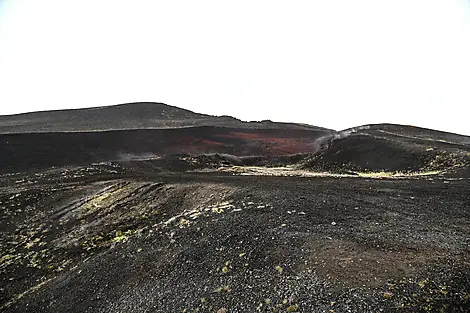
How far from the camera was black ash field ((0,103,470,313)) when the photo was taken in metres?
6.02

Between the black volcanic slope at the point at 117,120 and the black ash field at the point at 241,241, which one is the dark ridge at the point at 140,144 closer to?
the black volcanic slope at the point at 117,120

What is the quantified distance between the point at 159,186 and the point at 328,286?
1023 cm

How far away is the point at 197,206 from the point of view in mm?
11625

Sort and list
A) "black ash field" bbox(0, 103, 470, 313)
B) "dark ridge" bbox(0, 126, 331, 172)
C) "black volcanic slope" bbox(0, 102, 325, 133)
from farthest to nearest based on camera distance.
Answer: "black volcanic slope" bbox(0, 102, 325, 133) → "dark ridge" bbox(0, 126, 331, 172) → "black ash field" bbox(0, 103, 470, 313)

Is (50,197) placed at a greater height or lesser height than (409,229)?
lesser

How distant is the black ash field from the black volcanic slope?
13.0 metres

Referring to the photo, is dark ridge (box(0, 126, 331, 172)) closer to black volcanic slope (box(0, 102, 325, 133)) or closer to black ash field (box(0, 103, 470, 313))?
black volcanic slope (box(0, 102, 325, 133))

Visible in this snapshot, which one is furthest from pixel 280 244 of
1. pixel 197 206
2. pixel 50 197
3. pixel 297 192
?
pixel 50 197

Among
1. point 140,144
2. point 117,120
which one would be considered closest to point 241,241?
point 140,144

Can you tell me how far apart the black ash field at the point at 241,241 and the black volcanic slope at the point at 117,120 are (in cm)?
1297

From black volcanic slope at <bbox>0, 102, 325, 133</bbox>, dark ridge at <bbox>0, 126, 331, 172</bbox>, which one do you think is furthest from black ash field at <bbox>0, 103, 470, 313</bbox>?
black volcanic slope at <bbox>0, 102, 325, 133</bbox>

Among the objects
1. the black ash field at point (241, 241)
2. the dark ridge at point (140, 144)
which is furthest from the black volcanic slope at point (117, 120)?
the black ash field at point (241, 241)

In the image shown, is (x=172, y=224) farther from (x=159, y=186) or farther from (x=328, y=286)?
(x=328, y=286)

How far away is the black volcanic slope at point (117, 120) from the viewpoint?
31784 millimetres
